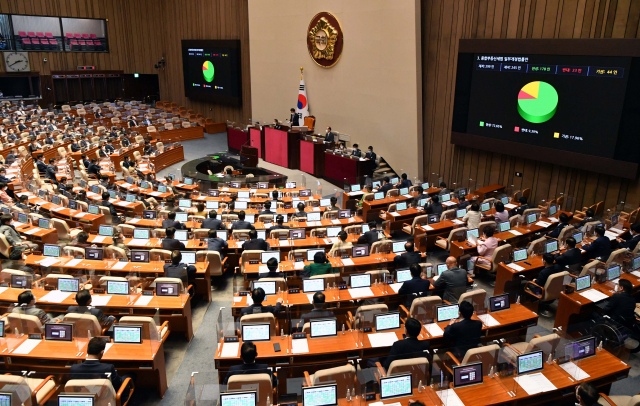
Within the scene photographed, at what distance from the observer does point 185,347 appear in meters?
7.43

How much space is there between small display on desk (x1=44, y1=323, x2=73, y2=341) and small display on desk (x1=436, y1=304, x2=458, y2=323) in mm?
4938

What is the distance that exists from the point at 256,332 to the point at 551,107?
10286 millimetres

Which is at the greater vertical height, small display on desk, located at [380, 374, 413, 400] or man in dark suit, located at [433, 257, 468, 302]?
man in dark suit, located at [433, 257, 468, 302]

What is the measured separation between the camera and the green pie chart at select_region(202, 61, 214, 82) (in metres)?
26.3

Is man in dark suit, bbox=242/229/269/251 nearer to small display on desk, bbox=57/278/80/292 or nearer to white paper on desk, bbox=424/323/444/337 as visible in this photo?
small display on desk, bbox=57/278/80/292

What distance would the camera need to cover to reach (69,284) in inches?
296

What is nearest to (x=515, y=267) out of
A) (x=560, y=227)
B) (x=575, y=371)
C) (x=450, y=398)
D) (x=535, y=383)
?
(x=560, y=227)

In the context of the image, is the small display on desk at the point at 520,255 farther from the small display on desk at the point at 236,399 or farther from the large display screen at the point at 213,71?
the large display screen at the point at 213,71

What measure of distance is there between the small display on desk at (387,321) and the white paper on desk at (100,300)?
4.09 metres

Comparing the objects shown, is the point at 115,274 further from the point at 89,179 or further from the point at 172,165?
the point at 172,165

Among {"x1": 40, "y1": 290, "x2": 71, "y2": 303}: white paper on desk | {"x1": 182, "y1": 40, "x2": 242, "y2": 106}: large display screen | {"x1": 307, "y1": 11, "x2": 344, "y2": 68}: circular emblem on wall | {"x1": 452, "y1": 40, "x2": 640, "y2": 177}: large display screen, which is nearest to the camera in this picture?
{"x1": 40, "y1": 290, "x2": 71, "y2": 303}: white paper on desk

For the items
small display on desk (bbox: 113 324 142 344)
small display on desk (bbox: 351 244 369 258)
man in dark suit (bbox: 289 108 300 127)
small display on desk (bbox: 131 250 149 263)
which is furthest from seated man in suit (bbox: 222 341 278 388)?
man in dark suit (bbox: 289 108 300 127)

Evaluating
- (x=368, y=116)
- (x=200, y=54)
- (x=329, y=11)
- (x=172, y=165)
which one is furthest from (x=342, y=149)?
(x=200, y=54)

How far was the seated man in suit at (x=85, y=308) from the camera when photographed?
6512 millimetres
